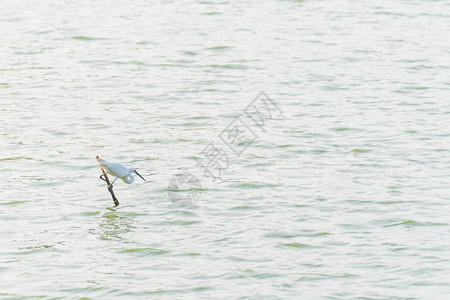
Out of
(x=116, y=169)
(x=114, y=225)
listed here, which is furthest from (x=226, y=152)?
(x=116, y=169)

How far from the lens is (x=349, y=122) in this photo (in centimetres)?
1330

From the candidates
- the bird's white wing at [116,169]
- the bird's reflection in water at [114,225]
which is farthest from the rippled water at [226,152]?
the bird's white wing at [116,169]

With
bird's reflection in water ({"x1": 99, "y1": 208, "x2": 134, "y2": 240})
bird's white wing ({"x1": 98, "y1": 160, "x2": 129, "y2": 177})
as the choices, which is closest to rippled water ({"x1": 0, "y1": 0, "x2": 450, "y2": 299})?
bird's reflection in water ({"x1": 99, "y1": 208, "x2": 134, "y2": 240})

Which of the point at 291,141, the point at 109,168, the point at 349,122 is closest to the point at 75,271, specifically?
the point at 109,168

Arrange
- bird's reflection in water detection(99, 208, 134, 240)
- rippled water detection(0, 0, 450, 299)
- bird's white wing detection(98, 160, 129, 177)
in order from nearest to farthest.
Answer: rippled water detection(0, 0, 450, 299) → bird's white wing detection(98, 160, 129, 177) → bird's reflection in water detection(99, 208, 134, 240)

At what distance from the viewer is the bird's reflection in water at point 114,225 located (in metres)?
9.02

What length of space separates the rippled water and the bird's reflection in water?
0.03m

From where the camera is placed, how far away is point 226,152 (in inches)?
476

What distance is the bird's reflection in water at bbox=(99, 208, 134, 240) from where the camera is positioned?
902 cm

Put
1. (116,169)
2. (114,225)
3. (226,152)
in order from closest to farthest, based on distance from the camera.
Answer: (116,169) → (114,225) → (226,152)

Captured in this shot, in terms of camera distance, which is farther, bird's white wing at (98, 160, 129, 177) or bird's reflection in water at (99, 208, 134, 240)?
bird's reflection in water at (99, 208, 134, 240)

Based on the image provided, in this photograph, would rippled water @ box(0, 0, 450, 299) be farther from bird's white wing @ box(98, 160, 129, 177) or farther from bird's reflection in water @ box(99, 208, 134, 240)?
bird's white wing @ box(98, 160, 129, 177)

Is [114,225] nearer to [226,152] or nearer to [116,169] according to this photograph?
[116,169]

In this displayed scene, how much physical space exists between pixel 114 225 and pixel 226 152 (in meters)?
3.20
